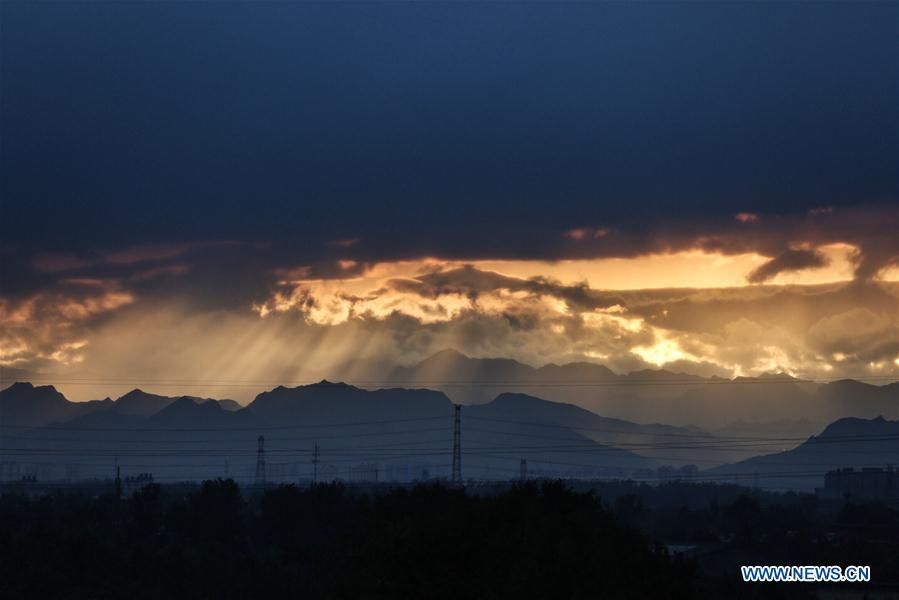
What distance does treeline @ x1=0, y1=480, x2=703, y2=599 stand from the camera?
60.3 m

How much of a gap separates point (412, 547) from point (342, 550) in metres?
21.3

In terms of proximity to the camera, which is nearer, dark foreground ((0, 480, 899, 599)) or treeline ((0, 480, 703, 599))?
treeline ((0, 480, 703, 599))

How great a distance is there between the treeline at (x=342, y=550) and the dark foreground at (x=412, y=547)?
130mm

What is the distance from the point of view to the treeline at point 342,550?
60.3m

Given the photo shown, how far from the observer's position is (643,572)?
61.8 metres

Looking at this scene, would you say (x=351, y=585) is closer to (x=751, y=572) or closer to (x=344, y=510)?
(x=751, y=572)

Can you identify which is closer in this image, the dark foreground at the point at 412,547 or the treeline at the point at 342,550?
the treeline at the point at 342,550

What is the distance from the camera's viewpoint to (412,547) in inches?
2517

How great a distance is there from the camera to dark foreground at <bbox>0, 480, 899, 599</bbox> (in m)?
61.5

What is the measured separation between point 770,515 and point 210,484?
2606 inches

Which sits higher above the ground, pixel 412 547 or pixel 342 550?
pixel 412 547

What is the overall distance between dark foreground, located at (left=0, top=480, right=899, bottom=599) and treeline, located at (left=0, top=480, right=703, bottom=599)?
0.13 m

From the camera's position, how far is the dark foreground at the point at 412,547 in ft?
202

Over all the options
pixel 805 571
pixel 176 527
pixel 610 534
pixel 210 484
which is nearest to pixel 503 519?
pixel 610 534
